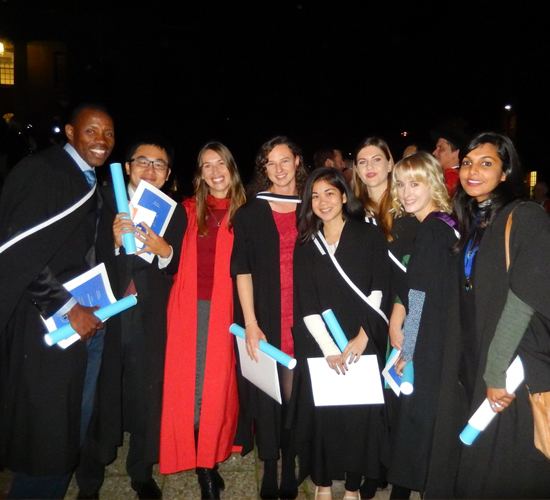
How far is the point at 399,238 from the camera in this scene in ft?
10.2

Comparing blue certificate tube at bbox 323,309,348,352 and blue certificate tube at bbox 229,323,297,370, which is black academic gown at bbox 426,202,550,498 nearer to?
blue certificate tube at bbox 323,309,348,352

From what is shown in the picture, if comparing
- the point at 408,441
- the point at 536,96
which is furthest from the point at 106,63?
the point at 408,441

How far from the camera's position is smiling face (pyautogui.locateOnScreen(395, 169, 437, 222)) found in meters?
2.96

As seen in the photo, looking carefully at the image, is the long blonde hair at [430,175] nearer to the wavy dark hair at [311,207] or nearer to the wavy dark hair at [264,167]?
the wavy dark hair at [311,207]

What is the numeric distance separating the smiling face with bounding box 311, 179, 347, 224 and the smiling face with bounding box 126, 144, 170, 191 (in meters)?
1.08

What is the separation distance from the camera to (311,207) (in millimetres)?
3029

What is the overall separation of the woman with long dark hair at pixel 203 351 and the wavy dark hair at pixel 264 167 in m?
0.23

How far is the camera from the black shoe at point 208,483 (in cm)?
309

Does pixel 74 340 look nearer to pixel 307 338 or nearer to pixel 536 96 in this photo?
pixel 307 338

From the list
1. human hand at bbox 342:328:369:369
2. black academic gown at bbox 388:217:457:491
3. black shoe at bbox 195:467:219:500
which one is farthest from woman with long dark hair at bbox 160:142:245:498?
black academic gown at bbox 388:217:457:491

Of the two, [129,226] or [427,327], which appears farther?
[129,226]

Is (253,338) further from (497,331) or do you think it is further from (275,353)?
(497,331)

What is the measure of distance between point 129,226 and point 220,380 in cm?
124

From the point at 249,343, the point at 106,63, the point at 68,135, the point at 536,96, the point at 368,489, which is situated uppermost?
the point at 106,63
